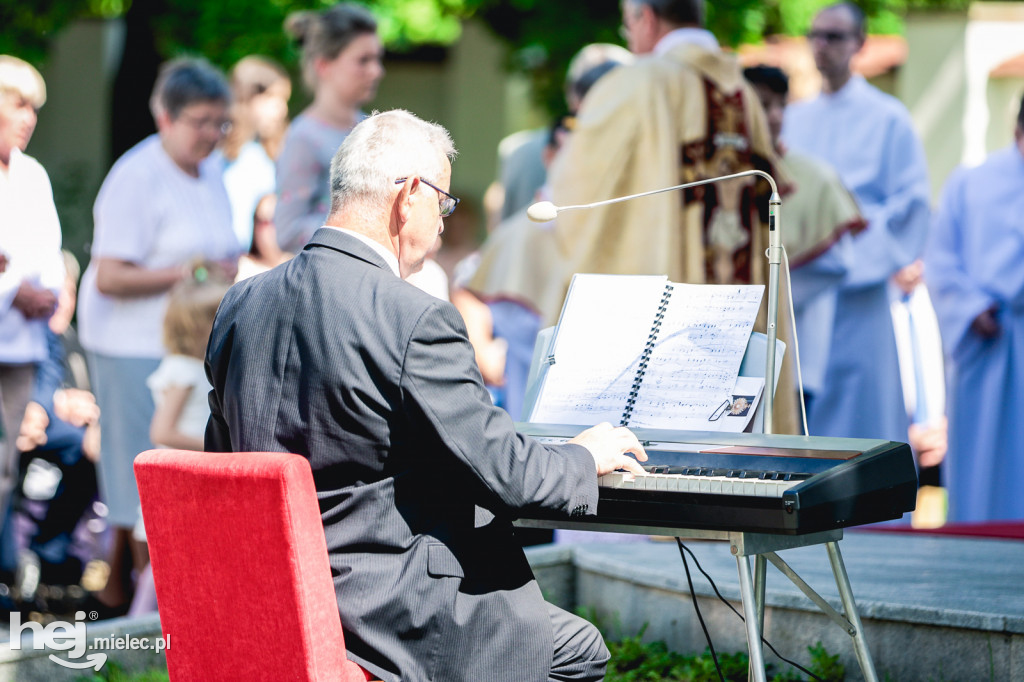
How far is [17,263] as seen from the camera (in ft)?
16.3

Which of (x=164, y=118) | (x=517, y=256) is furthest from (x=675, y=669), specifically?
(x=164, y=118)

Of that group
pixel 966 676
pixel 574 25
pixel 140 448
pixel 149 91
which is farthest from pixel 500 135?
pixel 966 676

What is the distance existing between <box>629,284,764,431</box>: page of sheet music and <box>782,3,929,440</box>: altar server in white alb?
3.37 meters

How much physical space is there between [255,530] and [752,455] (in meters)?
1.09

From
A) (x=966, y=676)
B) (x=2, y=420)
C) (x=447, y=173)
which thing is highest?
(x=447, y=173)

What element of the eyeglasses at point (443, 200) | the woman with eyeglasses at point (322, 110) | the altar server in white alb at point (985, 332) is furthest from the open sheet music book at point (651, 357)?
the altar server in white alb at point (985, 332)

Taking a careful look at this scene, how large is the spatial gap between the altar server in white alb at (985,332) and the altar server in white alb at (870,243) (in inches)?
9.3

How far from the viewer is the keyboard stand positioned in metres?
2.76

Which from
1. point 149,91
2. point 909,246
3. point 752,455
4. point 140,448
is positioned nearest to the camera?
point 752,455

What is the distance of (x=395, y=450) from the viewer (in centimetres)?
261

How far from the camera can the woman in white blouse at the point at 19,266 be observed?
16.2 feet

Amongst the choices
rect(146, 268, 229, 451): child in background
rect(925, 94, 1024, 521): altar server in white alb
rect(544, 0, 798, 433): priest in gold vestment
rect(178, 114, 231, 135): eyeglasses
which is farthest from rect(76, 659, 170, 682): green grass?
rect(925, 94, 1024, 521): altar server in white alb

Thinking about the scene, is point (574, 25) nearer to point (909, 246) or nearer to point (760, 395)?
point (909, 246)

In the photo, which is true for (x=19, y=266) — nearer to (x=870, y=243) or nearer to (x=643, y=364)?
(x=643, y=364)
